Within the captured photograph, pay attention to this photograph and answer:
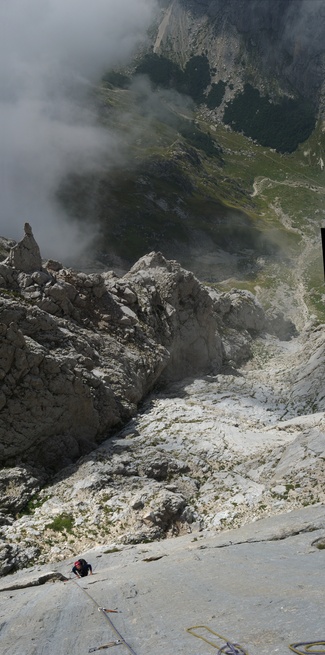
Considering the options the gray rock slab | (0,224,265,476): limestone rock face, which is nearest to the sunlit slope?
(0,224,265,476): limestone rock face

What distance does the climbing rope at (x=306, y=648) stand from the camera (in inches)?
311

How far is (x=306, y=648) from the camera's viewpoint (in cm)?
810

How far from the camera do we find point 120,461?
30031 millimetres

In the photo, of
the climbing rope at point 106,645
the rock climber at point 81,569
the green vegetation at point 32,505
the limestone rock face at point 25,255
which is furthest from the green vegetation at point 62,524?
the limestone rock face at point 25,255

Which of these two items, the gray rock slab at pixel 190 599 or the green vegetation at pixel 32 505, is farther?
the green vegetation at pixel 32 505

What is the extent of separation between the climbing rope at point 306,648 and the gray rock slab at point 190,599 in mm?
148

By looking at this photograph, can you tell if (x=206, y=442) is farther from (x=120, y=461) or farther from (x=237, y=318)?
(x=237, y=318)

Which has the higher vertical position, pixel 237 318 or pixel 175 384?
pixel 237 318

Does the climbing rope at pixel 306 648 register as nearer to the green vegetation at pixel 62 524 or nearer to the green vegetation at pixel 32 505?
the green vegetation at pixel 62 524

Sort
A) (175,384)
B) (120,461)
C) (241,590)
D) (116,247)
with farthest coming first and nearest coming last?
(116,247) < (175,384) < (120,461) < (241,590)

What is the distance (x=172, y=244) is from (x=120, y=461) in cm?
10898

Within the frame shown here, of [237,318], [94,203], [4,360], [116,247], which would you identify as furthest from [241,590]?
[94,203]

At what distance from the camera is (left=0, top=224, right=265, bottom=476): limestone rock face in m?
31.5

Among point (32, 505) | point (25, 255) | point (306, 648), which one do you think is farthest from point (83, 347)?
point (306, 648)
